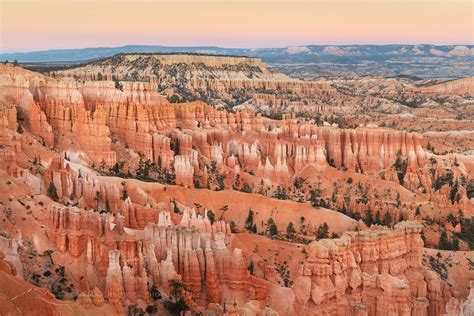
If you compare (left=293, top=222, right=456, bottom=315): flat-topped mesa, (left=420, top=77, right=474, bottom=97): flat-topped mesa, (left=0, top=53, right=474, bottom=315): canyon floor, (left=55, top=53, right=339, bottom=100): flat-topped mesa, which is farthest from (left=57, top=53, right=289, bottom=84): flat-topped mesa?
(left=293, top=222, right=456, bottom=315): flat-topped mesa

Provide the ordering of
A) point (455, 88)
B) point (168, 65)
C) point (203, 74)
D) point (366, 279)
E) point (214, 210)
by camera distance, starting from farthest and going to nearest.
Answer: point (455, 88), point (203, 74), point (168, 65), point (214, 210), point (366, 279)

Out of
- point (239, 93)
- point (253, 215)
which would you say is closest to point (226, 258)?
point (253, 215)

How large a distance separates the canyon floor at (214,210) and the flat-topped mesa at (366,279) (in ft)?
0.26

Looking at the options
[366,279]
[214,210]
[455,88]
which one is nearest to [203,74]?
[455,88]

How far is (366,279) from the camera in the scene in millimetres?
34719

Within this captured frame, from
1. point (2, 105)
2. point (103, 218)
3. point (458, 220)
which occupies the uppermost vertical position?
point (2, 105)

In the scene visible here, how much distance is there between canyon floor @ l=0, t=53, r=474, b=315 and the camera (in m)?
31.6

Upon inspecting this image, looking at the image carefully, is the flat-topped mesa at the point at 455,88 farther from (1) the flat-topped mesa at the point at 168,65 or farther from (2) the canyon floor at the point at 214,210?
(2) the canyon floor at the point at 214,210

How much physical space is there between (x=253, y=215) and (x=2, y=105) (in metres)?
19.9

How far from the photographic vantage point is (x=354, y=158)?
71625 mm

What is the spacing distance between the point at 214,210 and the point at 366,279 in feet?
61.8

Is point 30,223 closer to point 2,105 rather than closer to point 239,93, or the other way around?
point 2,105

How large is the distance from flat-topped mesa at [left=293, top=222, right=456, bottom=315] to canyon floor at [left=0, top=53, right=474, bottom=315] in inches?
3.2

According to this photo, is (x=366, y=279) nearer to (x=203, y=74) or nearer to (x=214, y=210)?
(x=214, y=210)
